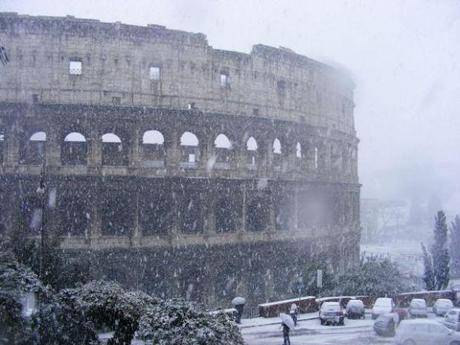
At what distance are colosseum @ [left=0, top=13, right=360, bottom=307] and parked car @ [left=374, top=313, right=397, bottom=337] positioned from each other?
9043 millimetres

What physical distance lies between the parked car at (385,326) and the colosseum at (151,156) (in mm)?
9043

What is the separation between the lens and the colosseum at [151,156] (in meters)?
21.7

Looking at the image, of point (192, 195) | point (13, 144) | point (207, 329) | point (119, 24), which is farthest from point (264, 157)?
point (207, 329)

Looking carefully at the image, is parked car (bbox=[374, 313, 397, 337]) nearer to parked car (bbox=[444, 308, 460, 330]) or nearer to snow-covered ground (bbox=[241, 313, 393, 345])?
snow-covered ground (bbox=[241, 313, 393, 345])

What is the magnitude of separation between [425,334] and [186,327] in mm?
9244

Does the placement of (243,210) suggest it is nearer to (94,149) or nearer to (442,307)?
(94,149)

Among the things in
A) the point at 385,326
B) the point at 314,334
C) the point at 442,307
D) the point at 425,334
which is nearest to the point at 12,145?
the point at 314,334

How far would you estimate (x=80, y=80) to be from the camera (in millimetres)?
22562

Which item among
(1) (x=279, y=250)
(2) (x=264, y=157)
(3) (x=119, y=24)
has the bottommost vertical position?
(1) (x=279, y=250)

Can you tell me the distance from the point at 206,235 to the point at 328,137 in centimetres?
1054

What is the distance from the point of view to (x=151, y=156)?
23.3 m

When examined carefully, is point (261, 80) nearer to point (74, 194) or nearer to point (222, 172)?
point (222, 172)

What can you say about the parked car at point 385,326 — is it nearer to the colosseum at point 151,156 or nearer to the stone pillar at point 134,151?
the colosseum at point 151,156

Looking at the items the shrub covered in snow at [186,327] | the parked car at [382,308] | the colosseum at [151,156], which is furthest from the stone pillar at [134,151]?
the shrub covered in snow at [186,327]
